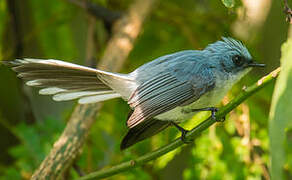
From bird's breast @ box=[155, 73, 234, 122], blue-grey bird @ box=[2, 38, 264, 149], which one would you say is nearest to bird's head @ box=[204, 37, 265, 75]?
blue-grey bird @ box=[2, 38, 264, 149]

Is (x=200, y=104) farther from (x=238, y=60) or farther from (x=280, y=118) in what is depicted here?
(x=280, y=118)

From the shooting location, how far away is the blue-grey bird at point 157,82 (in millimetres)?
1986

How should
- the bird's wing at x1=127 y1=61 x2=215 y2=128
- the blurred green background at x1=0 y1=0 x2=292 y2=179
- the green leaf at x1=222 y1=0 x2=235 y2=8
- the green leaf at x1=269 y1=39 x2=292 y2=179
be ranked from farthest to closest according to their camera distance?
the blurred green background at x1=0 y1=0 x2=292 y2=179, the bird's wing at x1=127 y1=61 x2=215 y2=128, the green leaf at x1=222 y1=0 x2=235 y2=8, the green leaf at x1=269 y1=39 x2=292 y2=179

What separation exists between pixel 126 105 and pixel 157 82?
0.92 m

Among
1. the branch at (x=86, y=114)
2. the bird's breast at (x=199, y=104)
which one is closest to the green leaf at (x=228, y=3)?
the bird's breast at (x=199, y=104)

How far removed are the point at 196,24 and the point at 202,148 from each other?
Answer: 4.00 ft

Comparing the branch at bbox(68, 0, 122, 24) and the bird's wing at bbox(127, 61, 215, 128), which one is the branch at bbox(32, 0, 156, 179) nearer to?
the branch at bbox(68, 0, 122, 24)

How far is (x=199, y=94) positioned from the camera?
81.7 inches

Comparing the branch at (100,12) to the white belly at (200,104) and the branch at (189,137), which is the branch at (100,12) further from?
the branch at (189,137)

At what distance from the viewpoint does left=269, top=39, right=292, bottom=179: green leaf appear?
2.98ft

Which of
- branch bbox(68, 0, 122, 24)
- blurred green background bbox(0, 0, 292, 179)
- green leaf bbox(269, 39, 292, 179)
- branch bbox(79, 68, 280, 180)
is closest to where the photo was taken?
green leaf bbox(269, 39, 292, 179)

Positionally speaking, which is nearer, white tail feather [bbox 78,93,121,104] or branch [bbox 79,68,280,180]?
branch [bbox 79,68,280,180]

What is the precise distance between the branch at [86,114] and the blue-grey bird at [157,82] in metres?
A: 0.23

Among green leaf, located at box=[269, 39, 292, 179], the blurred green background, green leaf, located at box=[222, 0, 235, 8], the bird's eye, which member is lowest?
the blurred green background
